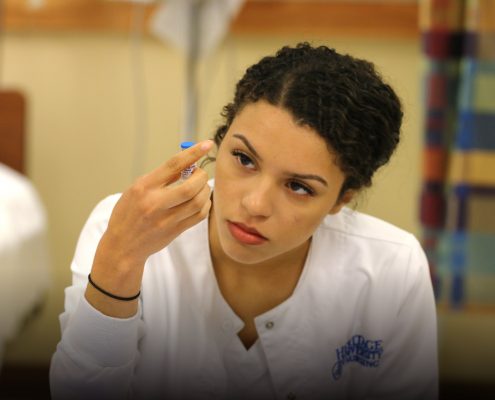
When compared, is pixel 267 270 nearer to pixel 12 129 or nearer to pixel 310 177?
pixel 310 177

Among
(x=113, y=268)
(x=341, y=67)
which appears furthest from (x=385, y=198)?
(x=113, y=268)

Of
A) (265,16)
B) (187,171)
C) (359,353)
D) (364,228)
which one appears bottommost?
(359,353)

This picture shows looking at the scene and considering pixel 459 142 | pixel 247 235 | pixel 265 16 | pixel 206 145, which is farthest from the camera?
pixel 265 16

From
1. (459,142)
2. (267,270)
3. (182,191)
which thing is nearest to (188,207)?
(182,191)

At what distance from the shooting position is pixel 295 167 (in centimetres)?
62

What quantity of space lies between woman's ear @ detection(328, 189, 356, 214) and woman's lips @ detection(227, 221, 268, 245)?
0.11 metres

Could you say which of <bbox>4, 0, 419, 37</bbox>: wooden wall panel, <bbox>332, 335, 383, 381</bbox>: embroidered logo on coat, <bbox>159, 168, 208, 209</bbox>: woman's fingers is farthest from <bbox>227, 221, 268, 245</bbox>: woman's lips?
<bbox>4, 0, 419, 37</bbox>: wooden wall panel

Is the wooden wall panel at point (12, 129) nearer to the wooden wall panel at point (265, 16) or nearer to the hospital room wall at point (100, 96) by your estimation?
the hospital room wall at point (100, 96)

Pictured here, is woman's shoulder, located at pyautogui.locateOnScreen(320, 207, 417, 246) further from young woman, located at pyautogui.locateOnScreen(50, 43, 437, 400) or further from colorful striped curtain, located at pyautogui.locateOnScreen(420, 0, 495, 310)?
colorful striped curtain, located at pyautogui.locateOnScreen(420, 0, 495, 310)

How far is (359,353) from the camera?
0.78 meters

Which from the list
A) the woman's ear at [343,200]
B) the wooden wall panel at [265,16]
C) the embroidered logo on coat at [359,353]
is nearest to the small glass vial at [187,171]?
the woman's ear at [343,200]

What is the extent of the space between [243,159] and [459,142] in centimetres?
72

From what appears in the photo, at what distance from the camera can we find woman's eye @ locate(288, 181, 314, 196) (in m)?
0.64

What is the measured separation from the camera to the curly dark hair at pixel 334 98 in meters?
0.62
